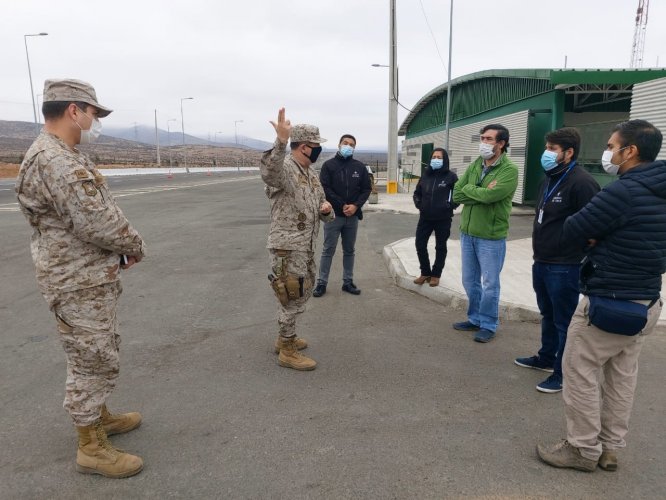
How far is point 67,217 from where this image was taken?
94.7 inches

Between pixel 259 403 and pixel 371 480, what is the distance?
1.09 m

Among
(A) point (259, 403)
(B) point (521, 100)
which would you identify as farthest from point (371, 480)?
(B) point (521, 100)

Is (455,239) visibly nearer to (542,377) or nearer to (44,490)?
(542,377)

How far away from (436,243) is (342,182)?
1.45 metres

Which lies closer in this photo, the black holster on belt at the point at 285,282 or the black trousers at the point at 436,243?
the black holster on belt at the point at 285,282

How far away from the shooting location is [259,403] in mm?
3314

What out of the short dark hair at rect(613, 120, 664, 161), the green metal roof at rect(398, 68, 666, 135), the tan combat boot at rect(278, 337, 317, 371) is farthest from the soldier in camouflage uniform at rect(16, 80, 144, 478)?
the green metal roof at rect(398, 68, 666, 135)

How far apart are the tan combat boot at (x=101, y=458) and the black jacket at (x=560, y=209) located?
307 cm

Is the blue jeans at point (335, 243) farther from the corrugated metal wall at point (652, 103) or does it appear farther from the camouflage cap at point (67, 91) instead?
the corrugated metal wall at point (652, 103)

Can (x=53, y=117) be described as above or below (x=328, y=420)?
above

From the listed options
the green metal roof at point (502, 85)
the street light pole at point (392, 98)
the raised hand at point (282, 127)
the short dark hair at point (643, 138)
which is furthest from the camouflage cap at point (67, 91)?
the street light pole at point (392, 98)

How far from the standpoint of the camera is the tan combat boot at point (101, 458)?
255cm

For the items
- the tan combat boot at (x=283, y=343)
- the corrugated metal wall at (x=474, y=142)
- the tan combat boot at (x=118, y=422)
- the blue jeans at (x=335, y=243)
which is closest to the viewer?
the tan combat boot at (x=118, y=422)

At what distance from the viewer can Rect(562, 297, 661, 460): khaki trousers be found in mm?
2588
